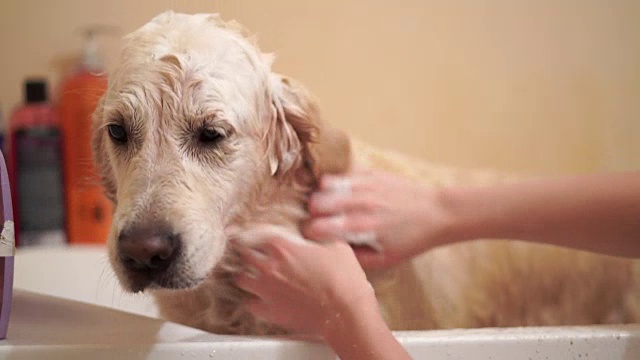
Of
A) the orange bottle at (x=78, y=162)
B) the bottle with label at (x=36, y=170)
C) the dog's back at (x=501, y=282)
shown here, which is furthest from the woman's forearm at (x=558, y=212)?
the bottle with label at (x=36, y=170)

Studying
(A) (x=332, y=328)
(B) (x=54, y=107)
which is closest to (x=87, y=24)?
(B) (x=54, y=107)

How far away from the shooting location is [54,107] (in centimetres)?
128

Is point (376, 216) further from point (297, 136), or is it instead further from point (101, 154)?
point (101, 154)

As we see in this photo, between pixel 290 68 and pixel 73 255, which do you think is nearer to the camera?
pixel 290 68

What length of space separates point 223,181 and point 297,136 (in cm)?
11

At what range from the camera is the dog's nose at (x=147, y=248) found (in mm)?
565

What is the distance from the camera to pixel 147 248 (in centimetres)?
57

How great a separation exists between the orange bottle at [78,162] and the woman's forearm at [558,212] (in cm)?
57

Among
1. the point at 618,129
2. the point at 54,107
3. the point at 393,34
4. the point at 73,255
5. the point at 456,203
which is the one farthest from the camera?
the point at 54,107

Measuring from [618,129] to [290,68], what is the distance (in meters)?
0.55

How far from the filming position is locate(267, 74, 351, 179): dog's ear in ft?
2.33

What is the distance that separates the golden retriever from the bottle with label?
0.54 meters

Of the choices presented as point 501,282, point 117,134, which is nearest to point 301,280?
point 117,134

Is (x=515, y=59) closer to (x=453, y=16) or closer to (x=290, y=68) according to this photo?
(x=453, y=16)
